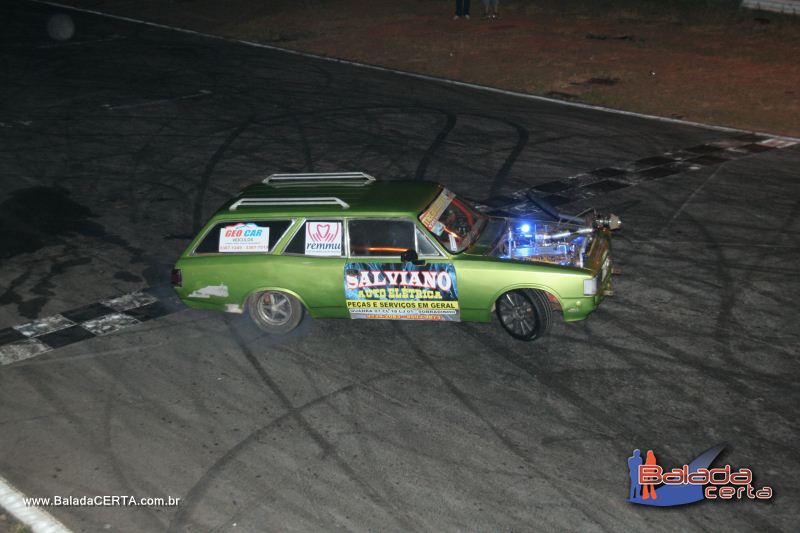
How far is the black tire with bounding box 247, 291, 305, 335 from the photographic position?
10.1m

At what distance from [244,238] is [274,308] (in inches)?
36.1

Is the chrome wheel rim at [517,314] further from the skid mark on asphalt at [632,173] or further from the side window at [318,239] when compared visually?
the skid mark on asphalt at [632,173]

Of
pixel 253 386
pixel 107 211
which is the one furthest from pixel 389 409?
pixel 107 211

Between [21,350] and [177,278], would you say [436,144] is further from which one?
[21,350]

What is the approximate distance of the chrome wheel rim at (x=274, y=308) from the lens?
33.4 feet

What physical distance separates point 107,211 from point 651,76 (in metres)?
14.6

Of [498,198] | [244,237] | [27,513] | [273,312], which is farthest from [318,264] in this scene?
[498,198]

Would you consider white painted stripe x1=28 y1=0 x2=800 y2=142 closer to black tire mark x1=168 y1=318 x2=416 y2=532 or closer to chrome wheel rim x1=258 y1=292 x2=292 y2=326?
chrome wheel rim x1=258 y1=292 x2=292 y2=326

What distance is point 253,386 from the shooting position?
9.11 m

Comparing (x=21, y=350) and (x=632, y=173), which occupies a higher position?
(x=632, y=173)

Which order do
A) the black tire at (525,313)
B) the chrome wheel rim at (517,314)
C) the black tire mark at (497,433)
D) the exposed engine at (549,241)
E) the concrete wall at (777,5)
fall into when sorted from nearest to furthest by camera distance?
the black tire mark at (497,433) → the black tire at (525,313) → the chrome wheel rim at (517,314) → the exposed engine at (549,241) → the concrete wall at (777,5)

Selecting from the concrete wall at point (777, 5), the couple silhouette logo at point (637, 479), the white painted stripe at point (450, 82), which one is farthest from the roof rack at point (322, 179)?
the concrete wall at point (777, 5)

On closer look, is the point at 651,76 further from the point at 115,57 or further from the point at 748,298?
the point at 115,57

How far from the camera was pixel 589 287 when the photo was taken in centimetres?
930
